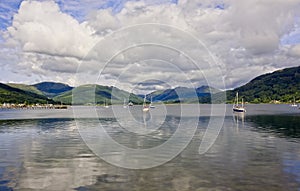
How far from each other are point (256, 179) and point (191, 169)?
707 cm

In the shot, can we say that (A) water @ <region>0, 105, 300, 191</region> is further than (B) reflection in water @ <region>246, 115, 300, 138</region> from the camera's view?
No

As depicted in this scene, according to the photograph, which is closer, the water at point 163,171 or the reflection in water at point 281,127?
the water at point 163,171

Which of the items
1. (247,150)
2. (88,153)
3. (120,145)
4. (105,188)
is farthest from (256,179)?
(120,145)

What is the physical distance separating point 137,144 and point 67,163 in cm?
1801

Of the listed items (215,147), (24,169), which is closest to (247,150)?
(215,147)

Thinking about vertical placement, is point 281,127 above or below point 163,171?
above

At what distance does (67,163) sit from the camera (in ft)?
116

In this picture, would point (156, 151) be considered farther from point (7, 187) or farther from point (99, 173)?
point (7, 187)

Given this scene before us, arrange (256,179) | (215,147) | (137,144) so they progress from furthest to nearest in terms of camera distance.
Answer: (137,144) → (215,147) → (256,179)

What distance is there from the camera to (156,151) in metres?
44.5

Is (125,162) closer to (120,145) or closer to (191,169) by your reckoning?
(191,169)

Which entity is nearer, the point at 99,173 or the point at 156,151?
the point at 99,173

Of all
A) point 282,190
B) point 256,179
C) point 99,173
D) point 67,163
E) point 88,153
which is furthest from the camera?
point 88,153

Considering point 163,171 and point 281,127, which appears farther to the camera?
point 281,127
